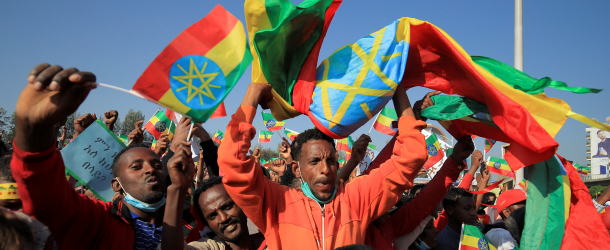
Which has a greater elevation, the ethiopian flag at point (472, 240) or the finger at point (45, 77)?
the finger at point (45, 77)

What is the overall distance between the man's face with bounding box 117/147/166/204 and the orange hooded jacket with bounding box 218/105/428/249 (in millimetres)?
728

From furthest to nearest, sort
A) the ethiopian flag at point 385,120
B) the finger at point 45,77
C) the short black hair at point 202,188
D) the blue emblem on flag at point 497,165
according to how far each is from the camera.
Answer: the blue emblem on flag at point 497,165, the ethiopian flag at point 385,120, the short black hair at point 202,188, the finger at point 45,77

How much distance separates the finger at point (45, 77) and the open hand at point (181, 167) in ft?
2.70

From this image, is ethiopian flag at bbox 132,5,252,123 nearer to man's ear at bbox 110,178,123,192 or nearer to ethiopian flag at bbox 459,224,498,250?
man's ear at bbox 110,178,123,192

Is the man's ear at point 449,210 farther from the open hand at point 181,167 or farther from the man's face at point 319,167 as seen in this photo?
the open hand at point 181,167

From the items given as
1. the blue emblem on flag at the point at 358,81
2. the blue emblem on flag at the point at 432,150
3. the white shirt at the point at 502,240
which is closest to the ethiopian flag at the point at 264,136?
the blue emblem on flag at the point at 432,150

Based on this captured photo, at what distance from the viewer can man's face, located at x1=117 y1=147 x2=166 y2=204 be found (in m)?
2.72

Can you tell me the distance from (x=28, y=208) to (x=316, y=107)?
1.67 meters

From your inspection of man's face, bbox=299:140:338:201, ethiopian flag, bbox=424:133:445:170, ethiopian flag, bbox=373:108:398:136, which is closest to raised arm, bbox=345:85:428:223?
man's face, bbox=299:140:338:201

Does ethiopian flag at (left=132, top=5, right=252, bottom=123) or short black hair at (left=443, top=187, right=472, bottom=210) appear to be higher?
ethiopian flag at (left=132, top=5, right=252, bottom=123)

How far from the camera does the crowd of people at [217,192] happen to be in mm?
1603

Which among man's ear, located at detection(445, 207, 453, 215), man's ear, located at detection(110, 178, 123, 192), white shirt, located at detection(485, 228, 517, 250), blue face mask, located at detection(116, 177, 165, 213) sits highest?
man's ear, located at detection(110, 178, 123, 192)

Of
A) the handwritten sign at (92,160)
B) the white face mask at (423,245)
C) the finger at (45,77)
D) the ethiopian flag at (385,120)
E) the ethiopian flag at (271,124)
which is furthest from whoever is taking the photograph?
the ethiopian flag at (271,124)

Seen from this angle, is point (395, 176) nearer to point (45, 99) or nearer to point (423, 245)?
point (423, 245)
